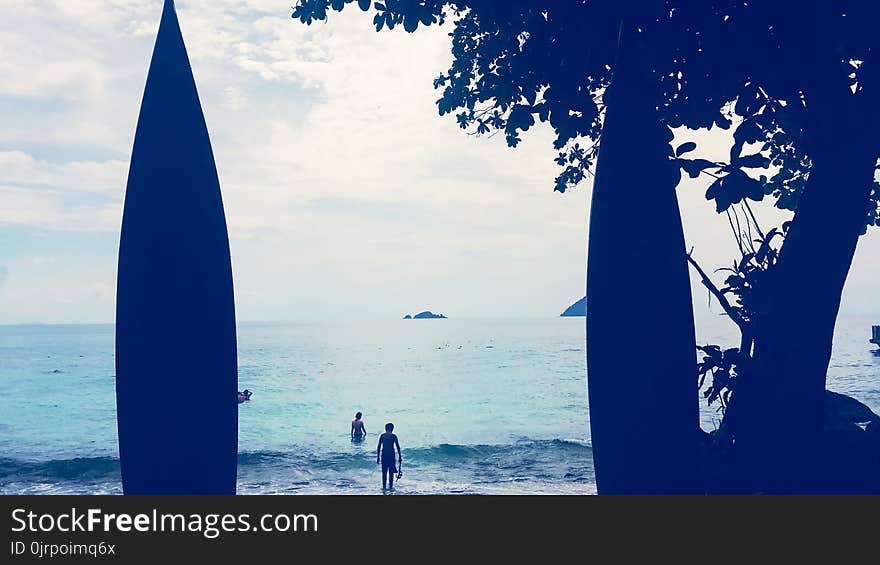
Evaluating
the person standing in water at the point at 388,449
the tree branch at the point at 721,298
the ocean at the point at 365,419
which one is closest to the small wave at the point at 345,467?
the ocean at the point at 365,419

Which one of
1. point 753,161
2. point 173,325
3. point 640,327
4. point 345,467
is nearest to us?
point 640,327

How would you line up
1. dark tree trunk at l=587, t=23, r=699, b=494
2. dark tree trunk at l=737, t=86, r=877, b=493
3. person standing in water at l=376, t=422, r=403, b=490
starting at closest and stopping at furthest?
dark tree trunk at l=587, t=23, r=699, b=494 < dark tree trunk at l=737, t=86, r=877, b=493 < person standing in water at l=376, t=422, r=403, b=490

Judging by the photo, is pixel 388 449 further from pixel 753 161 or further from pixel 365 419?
pixel 365 419

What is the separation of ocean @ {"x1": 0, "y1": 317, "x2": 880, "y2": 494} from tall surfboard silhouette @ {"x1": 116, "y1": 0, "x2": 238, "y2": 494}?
333 millimetres

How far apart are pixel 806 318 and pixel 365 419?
4224 cm

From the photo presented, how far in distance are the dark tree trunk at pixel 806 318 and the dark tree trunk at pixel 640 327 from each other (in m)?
1.47

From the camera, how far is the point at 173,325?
A: 19.1 ft

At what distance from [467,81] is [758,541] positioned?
6.65 meters

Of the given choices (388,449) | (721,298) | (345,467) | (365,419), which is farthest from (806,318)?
(365,419)

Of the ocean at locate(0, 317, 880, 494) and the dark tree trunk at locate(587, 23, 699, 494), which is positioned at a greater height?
the dark tree trunk at locate(587, 23, 699, 494)

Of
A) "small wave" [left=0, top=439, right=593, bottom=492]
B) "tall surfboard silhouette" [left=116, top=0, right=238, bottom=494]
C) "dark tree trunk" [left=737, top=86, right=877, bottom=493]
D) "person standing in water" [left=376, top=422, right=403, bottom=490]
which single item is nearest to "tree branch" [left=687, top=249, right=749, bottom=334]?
"dark tree trunk" [left=737, top=86, right=877, bottom=493]

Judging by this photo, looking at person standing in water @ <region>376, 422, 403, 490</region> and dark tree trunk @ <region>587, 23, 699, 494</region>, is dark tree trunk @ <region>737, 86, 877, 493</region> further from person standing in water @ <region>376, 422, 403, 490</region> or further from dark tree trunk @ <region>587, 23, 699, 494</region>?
person standing in water @ <region>376, 422, 403, 490</region>

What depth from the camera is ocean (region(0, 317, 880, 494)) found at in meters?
22.1

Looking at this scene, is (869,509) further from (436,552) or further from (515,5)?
(515,5)
